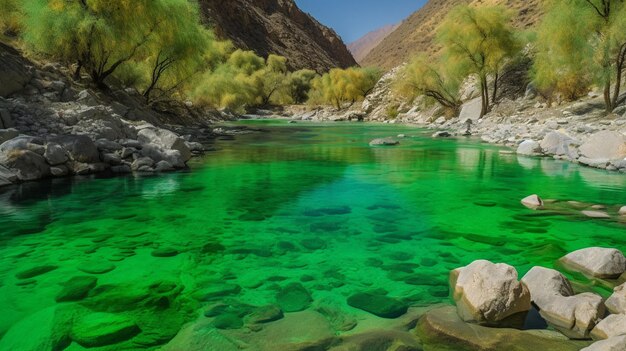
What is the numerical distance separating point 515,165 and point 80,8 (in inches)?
642

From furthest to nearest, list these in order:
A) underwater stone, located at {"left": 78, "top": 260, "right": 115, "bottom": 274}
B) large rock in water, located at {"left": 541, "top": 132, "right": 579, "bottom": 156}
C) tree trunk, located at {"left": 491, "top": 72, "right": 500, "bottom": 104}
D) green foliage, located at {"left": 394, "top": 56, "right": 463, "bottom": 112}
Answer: green foliage, located at {"left": 394, "top": 56, "right": 463, "bottom": 112} → tree trunk, located at {"left": 491, "top": 72, "right": 500, "bottom": 104} → large rock in water, located at {"left": 541, "top": 132, "right": 579, "bottom": 156} → underwater stone, located at {"left": 78, "top": 260, "right": 115, "bottom": 274}

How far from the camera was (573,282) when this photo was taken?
4.30 m

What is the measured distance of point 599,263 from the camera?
444cm

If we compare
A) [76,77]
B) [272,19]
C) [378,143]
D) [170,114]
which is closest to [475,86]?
[378,143]

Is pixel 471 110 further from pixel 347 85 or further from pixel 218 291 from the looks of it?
pixel 218 291

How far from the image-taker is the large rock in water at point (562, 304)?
332 centimetres

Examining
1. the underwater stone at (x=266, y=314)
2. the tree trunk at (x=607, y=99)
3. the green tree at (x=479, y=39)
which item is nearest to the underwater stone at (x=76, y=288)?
the underwater stone at (x=266, y=314)

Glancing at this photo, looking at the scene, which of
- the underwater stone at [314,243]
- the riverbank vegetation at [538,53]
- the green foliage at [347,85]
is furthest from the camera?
the green foliage at [347,85]

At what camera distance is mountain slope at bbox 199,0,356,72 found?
9612cm

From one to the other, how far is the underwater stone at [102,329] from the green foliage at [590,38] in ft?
70.0

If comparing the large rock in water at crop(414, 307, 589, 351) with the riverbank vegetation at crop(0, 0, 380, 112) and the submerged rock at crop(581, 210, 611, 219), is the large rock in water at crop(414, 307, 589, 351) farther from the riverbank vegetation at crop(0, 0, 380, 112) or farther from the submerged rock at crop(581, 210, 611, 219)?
the riverbank vegetation at crop(0, 0, 380, 112)

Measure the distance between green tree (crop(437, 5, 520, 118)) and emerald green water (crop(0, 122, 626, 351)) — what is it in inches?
822

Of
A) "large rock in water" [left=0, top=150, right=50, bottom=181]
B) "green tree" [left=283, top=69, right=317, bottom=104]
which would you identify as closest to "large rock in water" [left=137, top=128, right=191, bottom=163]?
"large rock in water" [left=0, top=150, right=50, bottom=181]

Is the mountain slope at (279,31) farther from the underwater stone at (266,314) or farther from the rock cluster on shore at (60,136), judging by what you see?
the underwater stone at (266,314)
